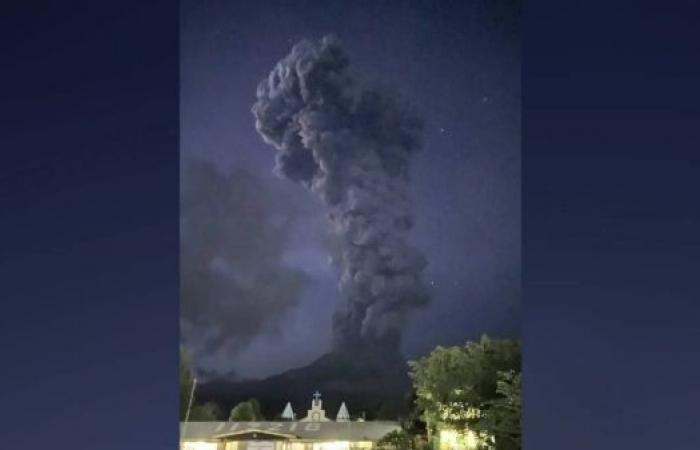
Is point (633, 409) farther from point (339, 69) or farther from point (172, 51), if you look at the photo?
point (339, 69)

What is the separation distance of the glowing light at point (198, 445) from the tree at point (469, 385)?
1.04 metres

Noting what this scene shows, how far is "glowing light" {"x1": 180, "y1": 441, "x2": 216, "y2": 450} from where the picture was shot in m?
4.20

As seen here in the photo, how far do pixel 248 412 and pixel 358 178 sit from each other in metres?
1.27

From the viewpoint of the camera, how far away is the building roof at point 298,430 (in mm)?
4223

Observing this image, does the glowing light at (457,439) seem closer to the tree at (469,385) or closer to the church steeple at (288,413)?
the tree at (469,385)

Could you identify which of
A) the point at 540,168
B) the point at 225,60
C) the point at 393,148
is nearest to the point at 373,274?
the point at 393,148

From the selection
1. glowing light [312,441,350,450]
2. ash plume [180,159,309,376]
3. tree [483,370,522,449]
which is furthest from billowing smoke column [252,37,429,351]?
tree [483,370,522,449]

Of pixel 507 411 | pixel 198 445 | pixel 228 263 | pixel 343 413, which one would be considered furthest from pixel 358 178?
pixel 198 445

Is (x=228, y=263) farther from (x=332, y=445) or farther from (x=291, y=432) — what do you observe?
(x=332, y=445)

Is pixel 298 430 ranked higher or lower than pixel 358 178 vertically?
lower

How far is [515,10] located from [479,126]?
0.57m

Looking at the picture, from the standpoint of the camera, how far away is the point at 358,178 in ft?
14.0

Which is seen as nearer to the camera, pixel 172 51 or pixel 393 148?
pixel 172 51

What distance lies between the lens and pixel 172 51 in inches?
101
